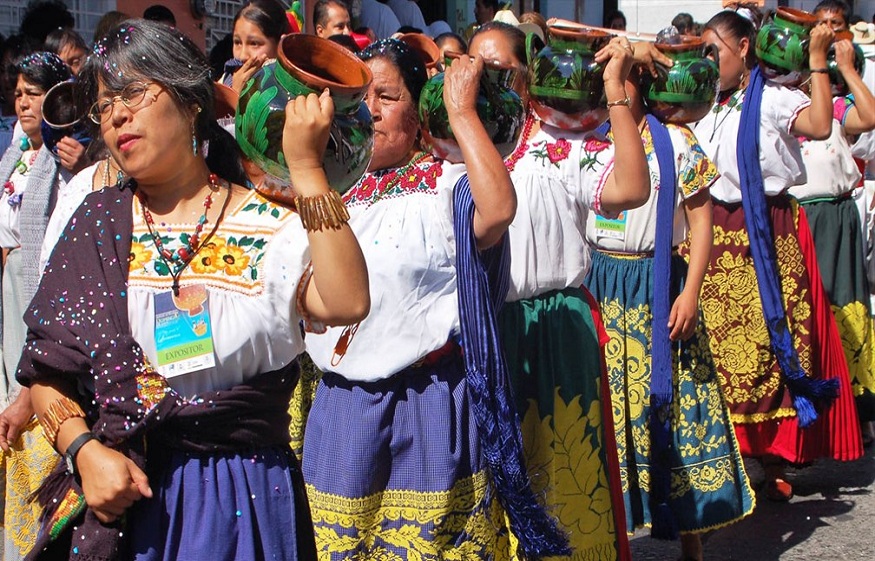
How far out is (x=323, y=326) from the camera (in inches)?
95.7

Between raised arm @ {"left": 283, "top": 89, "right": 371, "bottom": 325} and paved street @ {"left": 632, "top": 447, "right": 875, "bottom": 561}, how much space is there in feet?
9.60

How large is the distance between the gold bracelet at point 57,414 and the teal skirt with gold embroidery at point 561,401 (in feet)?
5.29

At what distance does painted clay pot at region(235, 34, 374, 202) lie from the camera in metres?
2.29

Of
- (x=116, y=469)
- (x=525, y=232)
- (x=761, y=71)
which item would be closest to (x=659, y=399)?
(x=525, y=232)

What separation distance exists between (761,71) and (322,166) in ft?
11.4

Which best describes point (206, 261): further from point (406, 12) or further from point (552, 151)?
point (406, 12)

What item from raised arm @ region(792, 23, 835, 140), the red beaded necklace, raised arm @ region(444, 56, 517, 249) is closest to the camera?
raised arm @ region(444, 56, 517, 249)

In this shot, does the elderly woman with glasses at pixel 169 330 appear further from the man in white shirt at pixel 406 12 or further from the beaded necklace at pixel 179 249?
the man in white shirt at pixel 406 12

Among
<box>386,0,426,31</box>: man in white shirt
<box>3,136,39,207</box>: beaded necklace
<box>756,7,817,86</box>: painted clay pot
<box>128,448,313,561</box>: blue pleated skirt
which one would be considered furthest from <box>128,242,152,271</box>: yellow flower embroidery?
<box>386,0,426,31</box>: man in white shirt

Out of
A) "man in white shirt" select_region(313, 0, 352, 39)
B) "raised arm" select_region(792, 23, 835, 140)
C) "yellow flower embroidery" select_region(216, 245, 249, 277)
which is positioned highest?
"man in white shirt" select_region(313, 0, 352, 39)

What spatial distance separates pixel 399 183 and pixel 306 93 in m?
1.06

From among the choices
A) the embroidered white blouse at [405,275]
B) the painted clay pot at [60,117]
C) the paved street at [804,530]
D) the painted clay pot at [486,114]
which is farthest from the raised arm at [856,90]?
the painted clay pot at [60,117]

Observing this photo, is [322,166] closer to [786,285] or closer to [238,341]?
[238,341]

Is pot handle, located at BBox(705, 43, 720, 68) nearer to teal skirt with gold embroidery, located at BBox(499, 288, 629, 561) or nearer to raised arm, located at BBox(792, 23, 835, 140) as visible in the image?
raised arm, located at BBox(792, 23, 835, 140)
